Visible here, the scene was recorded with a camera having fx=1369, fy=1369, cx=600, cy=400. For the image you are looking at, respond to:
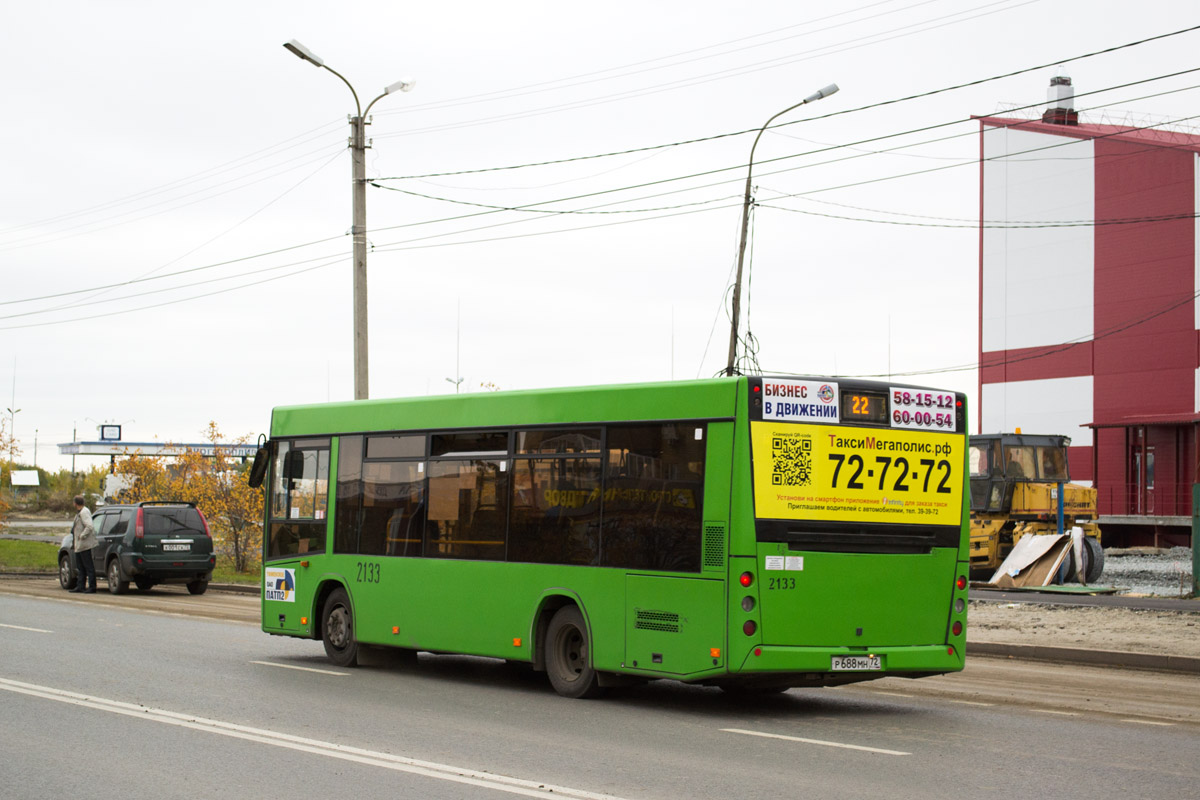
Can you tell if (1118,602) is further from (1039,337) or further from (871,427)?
(1039,337)

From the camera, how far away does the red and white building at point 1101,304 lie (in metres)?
46.0

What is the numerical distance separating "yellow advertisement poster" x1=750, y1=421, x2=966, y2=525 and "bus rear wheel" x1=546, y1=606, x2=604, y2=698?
2.30 metres

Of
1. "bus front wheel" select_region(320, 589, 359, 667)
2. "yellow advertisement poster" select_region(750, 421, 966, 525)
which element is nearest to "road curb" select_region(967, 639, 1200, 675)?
"yellow advertisement poster" select_region(750, 421, 966, 525)

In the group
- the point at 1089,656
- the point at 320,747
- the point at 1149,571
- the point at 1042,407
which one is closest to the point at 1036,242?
the point at 1042,407

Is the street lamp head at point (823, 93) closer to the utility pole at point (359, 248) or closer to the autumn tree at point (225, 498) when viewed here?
the utility pole at point (359, 248)

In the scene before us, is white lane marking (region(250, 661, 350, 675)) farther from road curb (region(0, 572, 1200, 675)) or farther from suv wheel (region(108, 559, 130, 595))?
suv wheel (region(108, 559, 130, 595))

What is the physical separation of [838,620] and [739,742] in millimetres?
1811

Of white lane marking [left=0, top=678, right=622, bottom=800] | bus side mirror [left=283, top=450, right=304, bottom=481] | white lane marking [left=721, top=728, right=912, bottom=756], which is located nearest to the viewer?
white lane marking [left=0, top=678, right=622, bottom=800]

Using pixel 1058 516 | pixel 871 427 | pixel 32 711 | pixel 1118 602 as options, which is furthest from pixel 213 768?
pixel 1058 516

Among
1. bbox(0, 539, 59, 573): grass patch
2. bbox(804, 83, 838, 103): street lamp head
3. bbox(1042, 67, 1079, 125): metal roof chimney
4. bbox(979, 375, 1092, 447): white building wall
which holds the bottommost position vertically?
bbox(0, 539, 59, 573): grass patch

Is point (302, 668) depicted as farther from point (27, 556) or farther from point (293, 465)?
point (27, 556)

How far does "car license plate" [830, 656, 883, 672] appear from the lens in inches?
433

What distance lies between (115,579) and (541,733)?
66.4 feet

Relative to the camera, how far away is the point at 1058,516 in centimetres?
2872
